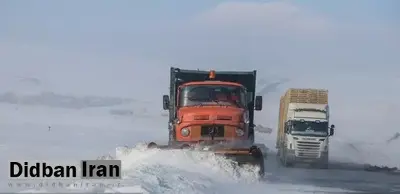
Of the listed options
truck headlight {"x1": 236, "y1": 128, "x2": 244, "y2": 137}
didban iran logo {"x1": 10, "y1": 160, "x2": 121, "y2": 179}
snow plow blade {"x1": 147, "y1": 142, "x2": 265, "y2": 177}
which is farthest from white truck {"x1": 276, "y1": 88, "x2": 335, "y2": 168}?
didban iran logo {"x1": 10, "y1": 160, "x2": 121, "y2": 179}

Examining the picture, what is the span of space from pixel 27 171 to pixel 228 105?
7281 millimetres

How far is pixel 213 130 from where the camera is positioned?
16.5 m

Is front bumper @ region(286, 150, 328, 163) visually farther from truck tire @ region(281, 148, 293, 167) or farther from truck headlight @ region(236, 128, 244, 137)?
truck headlight @ region(236, 128, 244, 137)

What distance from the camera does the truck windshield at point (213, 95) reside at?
676 inches

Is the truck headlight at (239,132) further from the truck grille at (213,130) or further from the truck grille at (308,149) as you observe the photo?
the truck grille at (308,149)

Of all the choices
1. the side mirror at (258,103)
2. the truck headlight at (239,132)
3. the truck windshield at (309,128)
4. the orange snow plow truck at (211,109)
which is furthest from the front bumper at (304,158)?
the truck headlight at (239,132)

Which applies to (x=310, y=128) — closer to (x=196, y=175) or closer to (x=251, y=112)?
(x=251, y=112)

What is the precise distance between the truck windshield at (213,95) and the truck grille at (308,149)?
9211 mm

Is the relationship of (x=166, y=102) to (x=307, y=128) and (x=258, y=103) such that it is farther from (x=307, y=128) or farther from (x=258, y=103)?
(x=307, y=128)

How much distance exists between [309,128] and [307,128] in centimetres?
8

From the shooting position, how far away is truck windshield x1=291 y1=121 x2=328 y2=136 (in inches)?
1031

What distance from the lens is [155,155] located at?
15539 millimetres

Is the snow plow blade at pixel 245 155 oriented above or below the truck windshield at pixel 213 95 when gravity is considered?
below

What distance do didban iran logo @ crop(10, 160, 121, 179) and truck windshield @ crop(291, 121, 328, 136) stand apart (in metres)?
16.2
